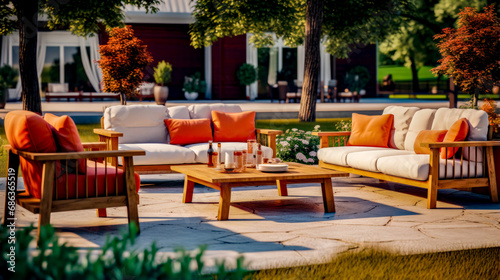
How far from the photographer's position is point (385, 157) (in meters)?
6.42

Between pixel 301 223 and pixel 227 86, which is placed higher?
pixel 227 86

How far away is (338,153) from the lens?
7.15m

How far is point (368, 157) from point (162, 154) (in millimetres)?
2207

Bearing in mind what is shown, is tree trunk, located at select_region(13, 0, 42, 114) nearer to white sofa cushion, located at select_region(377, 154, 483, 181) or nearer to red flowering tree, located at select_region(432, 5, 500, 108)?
red flowering tree, located at select_region(432, 5, 500, 108)

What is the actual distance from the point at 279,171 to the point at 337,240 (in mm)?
1201

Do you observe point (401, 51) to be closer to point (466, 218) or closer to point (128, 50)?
point (128, 50)

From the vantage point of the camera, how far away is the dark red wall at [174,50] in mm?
22859

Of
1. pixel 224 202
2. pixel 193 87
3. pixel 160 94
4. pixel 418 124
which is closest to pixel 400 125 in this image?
pixel 418 124

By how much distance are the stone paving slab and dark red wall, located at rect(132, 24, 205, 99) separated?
16402mm

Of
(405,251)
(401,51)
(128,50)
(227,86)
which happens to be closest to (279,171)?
(405,251)

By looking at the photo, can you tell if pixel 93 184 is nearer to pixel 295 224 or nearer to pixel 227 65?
pixel 295 224

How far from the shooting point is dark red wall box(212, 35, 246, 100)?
2294 centimetres

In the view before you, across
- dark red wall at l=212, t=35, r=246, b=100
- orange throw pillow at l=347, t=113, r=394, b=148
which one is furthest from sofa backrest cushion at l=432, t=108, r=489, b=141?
Result: dark red wall at l=212, t=35, r=246, b=100

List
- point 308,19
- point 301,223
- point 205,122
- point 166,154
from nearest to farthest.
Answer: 1. point 301,223
2. point 166,154
3. point 205,122
4. point 308,19
